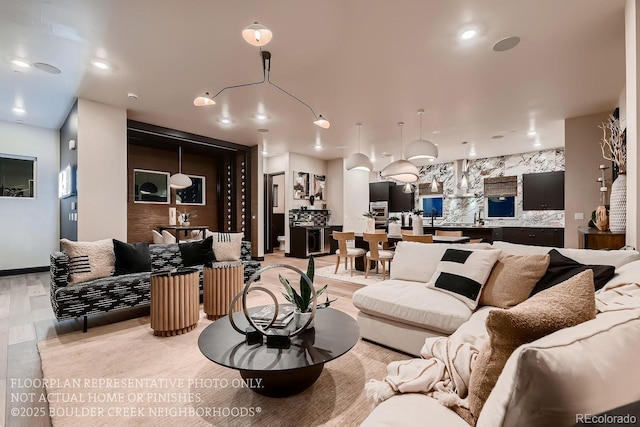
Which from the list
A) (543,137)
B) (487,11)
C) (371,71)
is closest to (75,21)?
(371,71)

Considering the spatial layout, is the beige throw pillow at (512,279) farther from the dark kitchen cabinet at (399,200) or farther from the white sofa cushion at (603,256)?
the dark kitchen cabinet at (399,200)

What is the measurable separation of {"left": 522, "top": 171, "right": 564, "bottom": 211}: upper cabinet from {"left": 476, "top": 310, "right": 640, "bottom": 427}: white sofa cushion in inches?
344

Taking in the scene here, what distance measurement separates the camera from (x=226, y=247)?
4352 millimetres

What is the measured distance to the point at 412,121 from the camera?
556 centimetres

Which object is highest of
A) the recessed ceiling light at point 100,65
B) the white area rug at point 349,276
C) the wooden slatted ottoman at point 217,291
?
the recessed ceiling light at point 100,65

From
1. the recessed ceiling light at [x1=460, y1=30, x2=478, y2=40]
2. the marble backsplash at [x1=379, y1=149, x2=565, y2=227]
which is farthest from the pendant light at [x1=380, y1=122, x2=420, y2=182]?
the marble backsplash at [x1=379, y1=149, x2=565, y2=227]

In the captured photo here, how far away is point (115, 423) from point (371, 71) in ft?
13.0

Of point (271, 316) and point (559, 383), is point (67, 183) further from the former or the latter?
point (559, 383)

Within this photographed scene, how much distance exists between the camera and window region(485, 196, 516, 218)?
835 cm

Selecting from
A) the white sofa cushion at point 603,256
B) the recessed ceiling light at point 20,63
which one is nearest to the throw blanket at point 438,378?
the white sofa cushion at point 603,256

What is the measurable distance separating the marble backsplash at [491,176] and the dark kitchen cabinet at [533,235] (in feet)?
1.68

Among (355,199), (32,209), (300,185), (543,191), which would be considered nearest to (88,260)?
(32,209)

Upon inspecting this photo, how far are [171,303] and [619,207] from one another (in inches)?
170

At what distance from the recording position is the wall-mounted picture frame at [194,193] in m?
7.65
